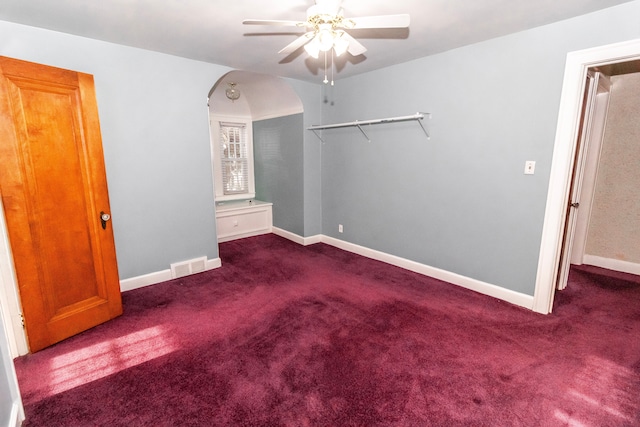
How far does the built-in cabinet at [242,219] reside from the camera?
15.9ft

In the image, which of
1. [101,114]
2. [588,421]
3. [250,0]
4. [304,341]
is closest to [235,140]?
[101,114]

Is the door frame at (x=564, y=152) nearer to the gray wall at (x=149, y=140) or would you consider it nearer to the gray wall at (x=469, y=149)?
the gray wall at (x=469, y=149)

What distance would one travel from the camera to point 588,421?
5.12 feet

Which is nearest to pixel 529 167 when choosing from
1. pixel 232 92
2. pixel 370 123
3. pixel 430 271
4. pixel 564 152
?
pixel 564 152

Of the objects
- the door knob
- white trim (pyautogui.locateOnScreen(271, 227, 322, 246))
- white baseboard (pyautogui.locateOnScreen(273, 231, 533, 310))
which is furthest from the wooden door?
white baseboard (pyautogui.locateOnScreen(273, 231, 533, 310))

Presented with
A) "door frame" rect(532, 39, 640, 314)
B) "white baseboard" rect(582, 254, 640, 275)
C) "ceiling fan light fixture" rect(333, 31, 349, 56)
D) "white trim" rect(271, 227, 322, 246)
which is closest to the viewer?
"ceiling fan light fixture" rect(333, 31, 349, 56)

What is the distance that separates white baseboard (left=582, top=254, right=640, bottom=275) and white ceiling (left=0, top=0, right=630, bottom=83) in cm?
296

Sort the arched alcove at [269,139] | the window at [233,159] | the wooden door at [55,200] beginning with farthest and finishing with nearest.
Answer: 1. the window at [233,159]
2. the arched alcove at [269,139]
3. the wooden door at [55,200]

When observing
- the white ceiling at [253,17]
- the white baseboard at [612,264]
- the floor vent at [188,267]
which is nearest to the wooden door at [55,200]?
the white ceiling at [253,17]

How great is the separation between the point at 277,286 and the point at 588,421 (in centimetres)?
247

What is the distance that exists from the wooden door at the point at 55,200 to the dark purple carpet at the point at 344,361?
0.27m

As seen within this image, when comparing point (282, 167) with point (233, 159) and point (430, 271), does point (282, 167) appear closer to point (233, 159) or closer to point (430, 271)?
point (233, 159)

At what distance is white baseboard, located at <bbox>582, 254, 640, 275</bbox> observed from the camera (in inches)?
139

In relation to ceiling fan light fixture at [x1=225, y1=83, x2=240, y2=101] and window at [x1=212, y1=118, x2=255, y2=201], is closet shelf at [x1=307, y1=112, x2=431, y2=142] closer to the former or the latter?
ceiling fan light fixture at [x1=225, y1=83, x2=240, y2=101]
